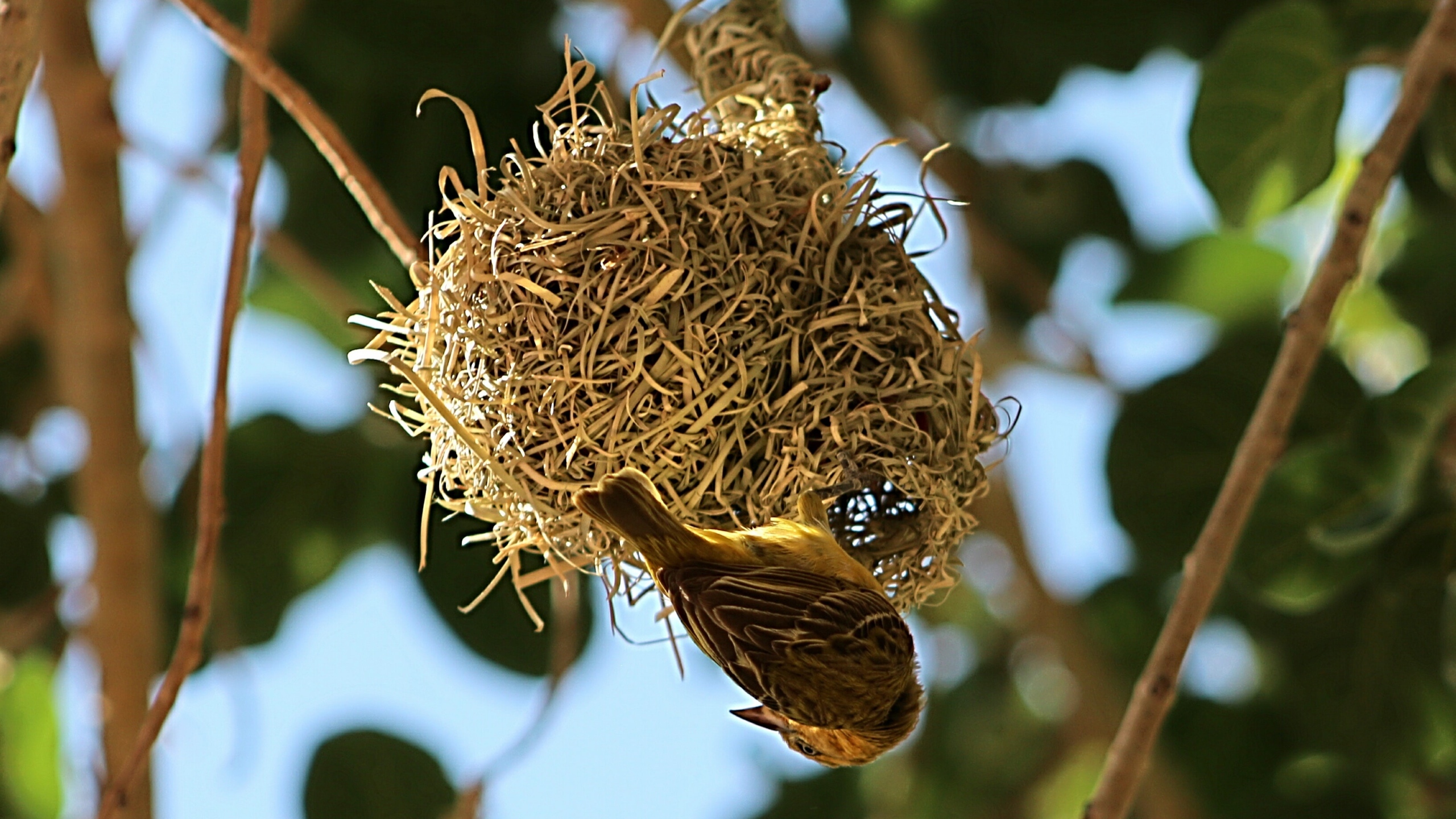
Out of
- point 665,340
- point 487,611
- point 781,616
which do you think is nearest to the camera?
point 781,616

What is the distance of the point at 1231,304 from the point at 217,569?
5.32 feet

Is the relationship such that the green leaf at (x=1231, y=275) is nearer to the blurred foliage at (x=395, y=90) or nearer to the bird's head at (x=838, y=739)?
the blurred foliage at (x=395, y=90)

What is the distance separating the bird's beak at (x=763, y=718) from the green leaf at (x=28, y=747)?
5.87 ft

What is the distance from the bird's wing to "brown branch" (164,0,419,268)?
375 millimetres

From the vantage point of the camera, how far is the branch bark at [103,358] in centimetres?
157

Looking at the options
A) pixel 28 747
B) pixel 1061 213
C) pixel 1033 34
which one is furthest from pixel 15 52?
pixel 1061 213

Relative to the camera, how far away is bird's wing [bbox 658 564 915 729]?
65cm

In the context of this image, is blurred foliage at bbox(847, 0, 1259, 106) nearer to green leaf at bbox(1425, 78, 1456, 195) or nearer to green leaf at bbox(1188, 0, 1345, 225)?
green leaf at bbox(1425, 78, 1456, 195)

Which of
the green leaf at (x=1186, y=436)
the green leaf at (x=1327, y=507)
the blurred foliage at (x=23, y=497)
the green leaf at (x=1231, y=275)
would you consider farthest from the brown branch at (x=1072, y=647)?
the blurred foliage at (x=23, y=497)

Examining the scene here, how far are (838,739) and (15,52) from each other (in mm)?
622

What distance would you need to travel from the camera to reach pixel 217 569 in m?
1.92

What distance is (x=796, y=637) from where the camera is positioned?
2.13 feet

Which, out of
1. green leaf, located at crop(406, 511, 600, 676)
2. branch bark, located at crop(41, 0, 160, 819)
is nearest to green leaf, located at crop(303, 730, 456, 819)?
green leaf, located at crop(406, 511, 600, 676)

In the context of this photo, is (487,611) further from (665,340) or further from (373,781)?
(665,340)
